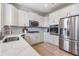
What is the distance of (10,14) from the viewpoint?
3.60 ft

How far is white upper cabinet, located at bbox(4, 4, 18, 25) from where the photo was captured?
104 cm

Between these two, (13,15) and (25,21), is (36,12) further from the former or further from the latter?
(13,15)

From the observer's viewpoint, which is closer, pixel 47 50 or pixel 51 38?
pixel 47 50

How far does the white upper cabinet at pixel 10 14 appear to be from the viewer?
1.04 meters

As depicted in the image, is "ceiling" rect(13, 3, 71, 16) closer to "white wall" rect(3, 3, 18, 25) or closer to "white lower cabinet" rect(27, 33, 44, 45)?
"white wall" rect(3, 3, 18, 25)

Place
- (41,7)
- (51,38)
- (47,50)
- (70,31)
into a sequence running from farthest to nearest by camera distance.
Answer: (70,31)
(51,38)
(47,50)
(41,7)

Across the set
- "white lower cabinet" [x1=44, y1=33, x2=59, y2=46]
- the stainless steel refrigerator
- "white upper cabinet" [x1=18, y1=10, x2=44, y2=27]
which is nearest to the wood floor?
"white lower cabinet" [x1=44, y1=33, x2=59, y2=46]

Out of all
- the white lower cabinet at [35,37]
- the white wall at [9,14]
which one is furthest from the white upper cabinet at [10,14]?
the white lower cabinet at [35,37]

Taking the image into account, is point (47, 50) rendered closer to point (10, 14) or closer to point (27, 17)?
point (27, 17)

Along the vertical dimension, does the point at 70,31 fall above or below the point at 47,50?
above

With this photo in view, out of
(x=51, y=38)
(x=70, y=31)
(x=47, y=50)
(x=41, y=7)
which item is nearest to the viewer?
(x=41, y=7)

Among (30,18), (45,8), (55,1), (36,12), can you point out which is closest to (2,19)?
(30,18)

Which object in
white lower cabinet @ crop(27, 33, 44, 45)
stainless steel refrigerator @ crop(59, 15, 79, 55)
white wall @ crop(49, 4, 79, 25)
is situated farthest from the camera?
stainless steel refrigerator @ crop(59, 15, 79, 55)

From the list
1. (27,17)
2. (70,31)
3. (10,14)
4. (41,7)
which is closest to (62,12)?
(41,7)
